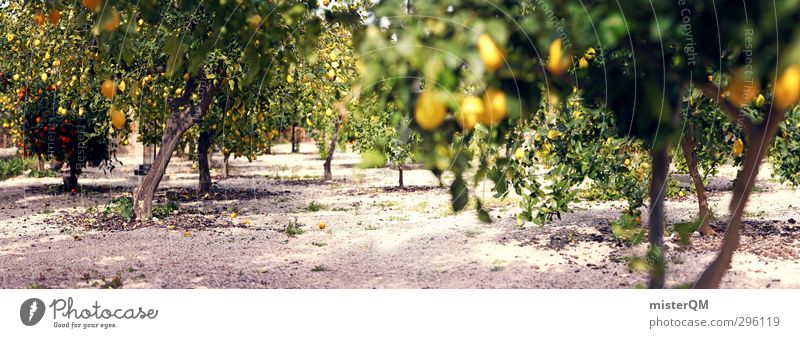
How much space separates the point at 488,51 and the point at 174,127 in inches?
297

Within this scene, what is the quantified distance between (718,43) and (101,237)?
23.4ft

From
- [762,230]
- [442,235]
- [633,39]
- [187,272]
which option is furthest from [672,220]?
[633,39]

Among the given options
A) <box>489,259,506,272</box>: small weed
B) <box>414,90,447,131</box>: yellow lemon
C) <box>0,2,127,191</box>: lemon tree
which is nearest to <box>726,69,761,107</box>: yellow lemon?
<box>414,90,447,131</box>: yellow lemon

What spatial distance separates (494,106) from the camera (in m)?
2.17

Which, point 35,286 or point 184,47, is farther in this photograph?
point 35,286

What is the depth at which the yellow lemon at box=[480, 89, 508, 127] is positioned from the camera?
2156 mm

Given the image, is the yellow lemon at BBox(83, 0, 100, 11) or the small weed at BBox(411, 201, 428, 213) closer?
the yellow lemon at BBox(83, 0, 100, 11)

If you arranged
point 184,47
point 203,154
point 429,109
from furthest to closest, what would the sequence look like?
point 203,154 < point 184,47 < point 429,109

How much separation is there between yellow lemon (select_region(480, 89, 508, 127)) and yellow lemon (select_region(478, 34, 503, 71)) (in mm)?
118

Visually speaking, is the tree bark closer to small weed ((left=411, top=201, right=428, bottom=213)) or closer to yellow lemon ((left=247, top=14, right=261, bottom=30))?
yellow lemon ((left=247, top=14, right=261, bottom=30))

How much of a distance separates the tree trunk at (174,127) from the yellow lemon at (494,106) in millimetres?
6865

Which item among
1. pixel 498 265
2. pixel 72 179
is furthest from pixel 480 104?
pixel 72 179

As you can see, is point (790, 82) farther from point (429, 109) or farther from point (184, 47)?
point (184, 47)

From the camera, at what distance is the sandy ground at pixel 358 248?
234 inches
